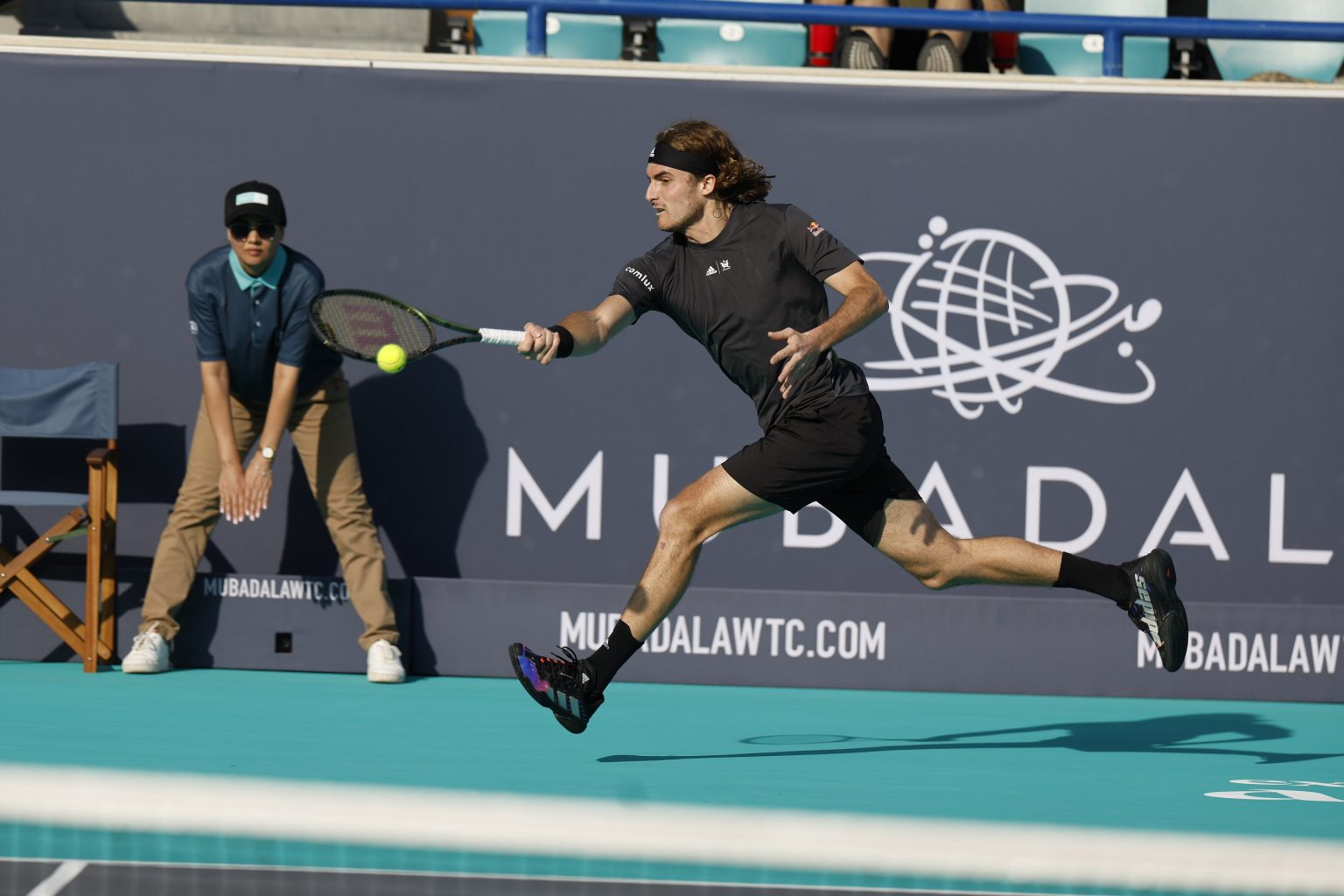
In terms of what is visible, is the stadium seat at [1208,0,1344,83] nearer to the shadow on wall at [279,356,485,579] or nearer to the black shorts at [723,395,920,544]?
the shadow on wall at [279,356,485,579]

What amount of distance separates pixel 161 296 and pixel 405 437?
1.15 m

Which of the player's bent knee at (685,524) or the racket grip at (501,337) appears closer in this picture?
the racket grip at (501,337)

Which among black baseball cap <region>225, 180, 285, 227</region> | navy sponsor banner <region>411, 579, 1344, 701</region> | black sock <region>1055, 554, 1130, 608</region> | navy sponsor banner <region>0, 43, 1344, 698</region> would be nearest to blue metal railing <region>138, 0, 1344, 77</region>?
navy sponsor banner <region>0, 43, 1344, 698</region>

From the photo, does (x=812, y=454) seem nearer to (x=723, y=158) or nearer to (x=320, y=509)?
(x=723, y=158)

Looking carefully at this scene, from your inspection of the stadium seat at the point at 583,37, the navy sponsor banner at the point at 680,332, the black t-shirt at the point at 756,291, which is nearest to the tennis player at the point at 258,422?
the navy sponsor banner at the point at 680,332

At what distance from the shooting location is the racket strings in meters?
4.91

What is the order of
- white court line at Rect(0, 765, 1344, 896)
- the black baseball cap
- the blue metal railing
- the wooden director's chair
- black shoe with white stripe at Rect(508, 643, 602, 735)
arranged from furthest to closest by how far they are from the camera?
the blue metal railing → the wooden director's chair → the black baseball cap → black shoe with white stripe at Rect(508, 643, 602, 735) → white court line at Rect(0, 765, 1344, 896)

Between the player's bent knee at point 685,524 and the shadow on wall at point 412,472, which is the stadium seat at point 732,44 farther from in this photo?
the player's bent knee at point 685,524

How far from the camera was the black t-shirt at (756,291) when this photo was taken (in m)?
4.50

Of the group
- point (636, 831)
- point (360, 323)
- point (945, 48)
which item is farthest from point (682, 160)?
point (945, 48)

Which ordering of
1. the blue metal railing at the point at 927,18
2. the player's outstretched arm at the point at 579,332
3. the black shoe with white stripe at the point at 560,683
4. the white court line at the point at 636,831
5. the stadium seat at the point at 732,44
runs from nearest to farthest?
the white court line at the point at 636,831 → the player's outstretched arm at the point at 579,332 → the black shoe with white stripe at the point at 560,683 → the blue metal railing at the point at 927,18 → the stadium seat at the point at 732,44

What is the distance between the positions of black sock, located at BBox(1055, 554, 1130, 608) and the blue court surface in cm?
57

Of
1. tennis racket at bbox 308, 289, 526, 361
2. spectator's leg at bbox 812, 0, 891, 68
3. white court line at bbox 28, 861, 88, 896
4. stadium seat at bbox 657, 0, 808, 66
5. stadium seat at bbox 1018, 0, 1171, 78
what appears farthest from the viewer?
stadium seat at bbox 657, 0, 808, 66

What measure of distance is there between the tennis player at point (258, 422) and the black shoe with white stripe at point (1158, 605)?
2840 millimetres
